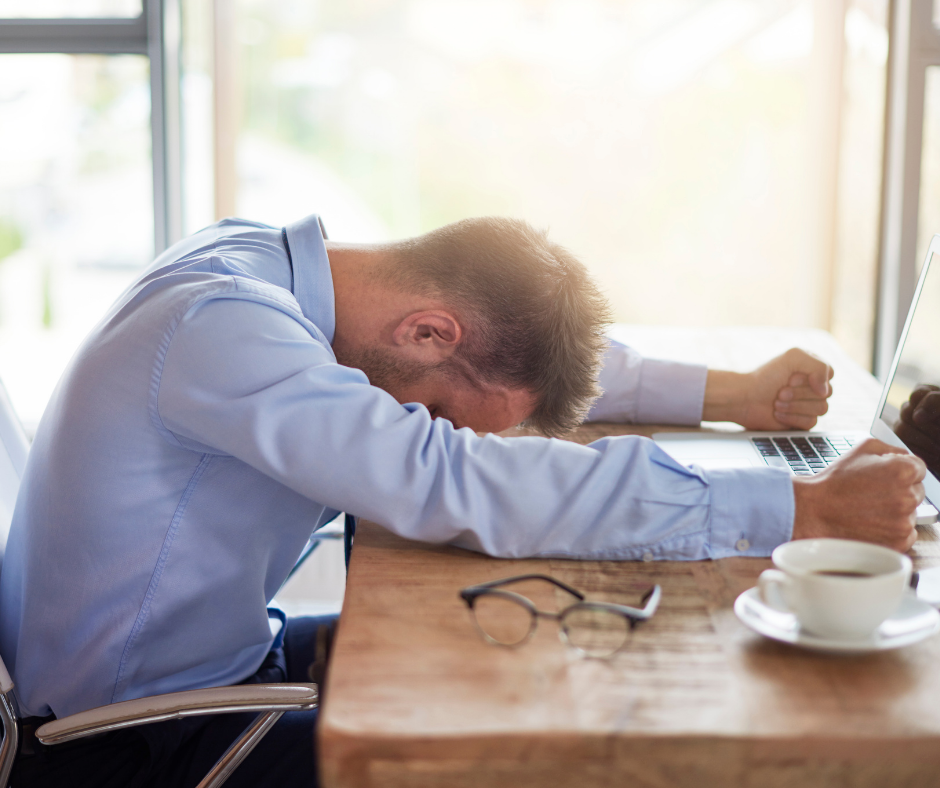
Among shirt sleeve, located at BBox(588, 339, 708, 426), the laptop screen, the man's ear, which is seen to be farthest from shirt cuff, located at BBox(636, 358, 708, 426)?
the man's ear

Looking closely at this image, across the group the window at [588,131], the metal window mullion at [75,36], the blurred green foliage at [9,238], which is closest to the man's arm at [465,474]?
the window at [588,131]

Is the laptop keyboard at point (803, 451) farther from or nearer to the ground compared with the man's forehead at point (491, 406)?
nearer to the ground

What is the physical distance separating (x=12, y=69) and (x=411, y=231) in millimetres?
Answer: 1507

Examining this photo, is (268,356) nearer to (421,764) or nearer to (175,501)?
(175,501)

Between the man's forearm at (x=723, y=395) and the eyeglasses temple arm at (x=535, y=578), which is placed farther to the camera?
the man's forearm at (x=723, y=395)

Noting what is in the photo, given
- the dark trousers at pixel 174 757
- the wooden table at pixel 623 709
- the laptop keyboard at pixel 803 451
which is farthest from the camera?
the laptop keyboard at pixel 803 451

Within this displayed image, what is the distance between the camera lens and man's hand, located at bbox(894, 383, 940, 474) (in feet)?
3.50

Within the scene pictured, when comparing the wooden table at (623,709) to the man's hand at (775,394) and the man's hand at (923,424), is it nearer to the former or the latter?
the man's hand at (923,424)

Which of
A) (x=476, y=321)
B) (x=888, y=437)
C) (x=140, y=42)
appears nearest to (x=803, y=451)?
(x=888, y=437)

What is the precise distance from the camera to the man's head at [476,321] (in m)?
1.11

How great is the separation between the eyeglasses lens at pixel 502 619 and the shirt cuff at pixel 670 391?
0.82 m

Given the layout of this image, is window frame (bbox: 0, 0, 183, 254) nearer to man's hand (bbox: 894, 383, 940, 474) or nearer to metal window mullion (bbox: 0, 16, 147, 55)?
metal window mullion (bbox: 0, 16, 147, 55)

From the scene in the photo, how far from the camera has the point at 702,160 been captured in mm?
3107

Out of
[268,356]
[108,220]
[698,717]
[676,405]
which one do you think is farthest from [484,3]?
[698,717]
